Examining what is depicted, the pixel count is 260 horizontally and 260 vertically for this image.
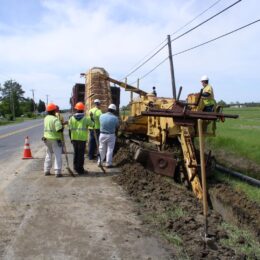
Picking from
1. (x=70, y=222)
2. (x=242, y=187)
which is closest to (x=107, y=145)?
(x=242, y=187)

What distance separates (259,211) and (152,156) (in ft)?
11.9

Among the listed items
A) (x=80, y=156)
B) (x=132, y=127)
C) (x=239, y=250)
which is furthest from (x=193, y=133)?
A: (x=239, y=250)

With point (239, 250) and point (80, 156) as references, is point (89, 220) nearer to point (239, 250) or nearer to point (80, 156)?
point (239, 250)

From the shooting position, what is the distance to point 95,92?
17.4 m

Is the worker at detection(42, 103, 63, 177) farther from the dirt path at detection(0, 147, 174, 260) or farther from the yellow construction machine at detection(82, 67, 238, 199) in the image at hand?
the yellow construction machine at detection(82, 67, 238, 199)

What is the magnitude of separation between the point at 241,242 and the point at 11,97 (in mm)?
115632

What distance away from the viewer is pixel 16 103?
124 m

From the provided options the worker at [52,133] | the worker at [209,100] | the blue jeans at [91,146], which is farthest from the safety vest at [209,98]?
the blue jeans at [91,146]

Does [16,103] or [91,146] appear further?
[16,103]

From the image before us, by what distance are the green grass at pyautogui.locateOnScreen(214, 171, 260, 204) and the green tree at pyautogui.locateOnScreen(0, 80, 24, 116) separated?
341 ft

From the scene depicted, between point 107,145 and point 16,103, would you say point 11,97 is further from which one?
point 107,145

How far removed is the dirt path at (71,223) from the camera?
6105 mm

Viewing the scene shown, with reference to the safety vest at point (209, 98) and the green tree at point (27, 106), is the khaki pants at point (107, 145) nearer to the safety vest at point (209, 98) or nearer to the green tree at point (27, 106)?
the safety vest at point (209, 98)

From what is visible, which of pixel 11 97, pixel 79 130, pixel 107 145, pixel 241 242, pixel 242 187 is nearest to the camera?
pixel 241 242
